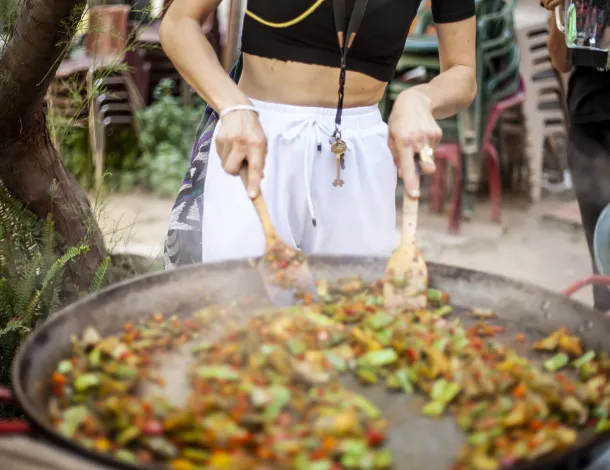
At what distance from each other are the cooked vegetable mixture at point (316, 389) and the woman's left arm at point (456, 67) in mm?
629

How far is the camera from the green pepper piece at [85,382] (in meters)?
1.15

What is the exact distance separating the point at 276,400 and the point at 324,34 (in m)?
1.07

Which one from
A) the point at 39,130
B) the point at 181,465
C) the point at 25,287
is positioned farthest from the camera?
the point at 39,130

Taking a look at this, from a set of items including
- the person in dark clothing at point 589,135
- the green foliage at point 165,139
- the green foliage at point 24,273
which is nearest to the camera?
the green foliage at point 24,273

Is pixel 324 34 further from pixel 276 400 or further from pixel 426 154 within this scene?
pixel 276 400

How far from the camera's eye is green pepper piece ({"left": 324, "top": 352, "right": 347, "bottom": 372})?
1.26 metres

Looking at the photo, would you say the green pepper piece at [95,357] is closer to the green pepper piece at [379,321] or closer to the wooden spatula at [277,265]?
the wooden spatula at [277,265]

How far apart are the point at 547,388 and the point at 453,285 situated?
489mm

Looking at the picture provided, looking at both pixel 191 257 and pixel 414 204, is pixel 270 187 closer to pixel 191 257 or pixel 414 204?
pixel 191 257

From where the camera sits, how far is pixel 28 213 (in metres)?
2.38

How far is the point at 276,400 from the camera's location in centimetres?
110

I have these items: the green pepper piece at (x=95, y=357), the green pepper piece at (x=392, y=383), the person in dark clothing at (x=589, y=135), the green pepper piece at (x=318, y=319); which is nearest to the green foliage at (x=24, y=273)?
the green pepper piece at (x=95, y=357)

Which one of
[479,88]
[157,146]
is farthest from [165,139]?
[479,88]

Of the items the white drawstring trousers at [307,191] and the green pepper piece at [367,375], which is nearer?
the green pepper piece at [367,375]
